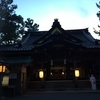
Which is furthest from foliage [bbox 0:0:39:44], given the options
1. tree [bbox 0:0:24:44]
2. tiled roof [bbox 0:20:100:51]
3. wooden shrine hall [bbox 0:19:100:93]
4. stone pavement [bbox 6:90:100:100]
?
stone pavement [bbox 6:90:100:100]

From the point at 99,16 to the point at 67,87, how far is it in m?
16.6

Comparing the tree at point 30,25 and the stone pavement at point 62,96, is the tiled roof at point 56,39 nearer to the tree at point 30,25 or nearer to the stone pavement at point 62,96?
the stone pavement at point 62,96

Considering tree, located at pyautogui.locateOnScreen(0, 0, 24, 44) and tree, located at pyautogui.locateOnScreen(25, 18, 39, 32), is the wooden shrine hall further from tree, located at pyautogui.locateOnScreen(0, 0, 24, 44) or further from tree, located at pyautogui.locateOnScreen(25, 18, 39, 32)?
tree, located at pyautogui.locateOnScreen(25, 18, 39, 32)

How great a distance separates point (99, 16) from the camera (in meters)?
28.4

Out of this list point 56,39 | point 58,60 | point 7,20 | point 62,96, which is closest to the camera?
point 62,96

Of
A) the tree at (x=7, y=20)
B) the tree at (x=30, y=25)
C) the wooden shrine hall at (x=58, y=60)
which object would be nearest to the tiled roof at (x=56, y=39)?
the wooden shrine hall at (x=58, y=60)

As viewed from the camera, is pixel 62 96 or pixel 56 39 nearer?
pixel 62 96

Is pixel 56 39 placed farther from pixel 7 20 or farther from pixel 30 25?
pixel 30 25

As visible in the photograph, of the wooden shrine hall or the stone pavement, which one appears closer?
the stone pavement

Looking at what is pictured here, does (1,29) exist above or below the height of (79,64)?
above

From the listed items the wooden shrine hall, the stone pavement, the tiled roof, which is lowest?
the stone pavement

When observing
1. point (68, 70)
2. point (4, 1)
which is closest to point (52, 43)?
point (68, 70)

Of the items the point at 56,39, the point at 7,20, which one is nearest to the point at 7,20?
the point at 7,20

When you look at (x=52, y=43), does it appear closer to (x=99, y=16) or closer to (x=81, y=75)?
(x=81, y=75)
